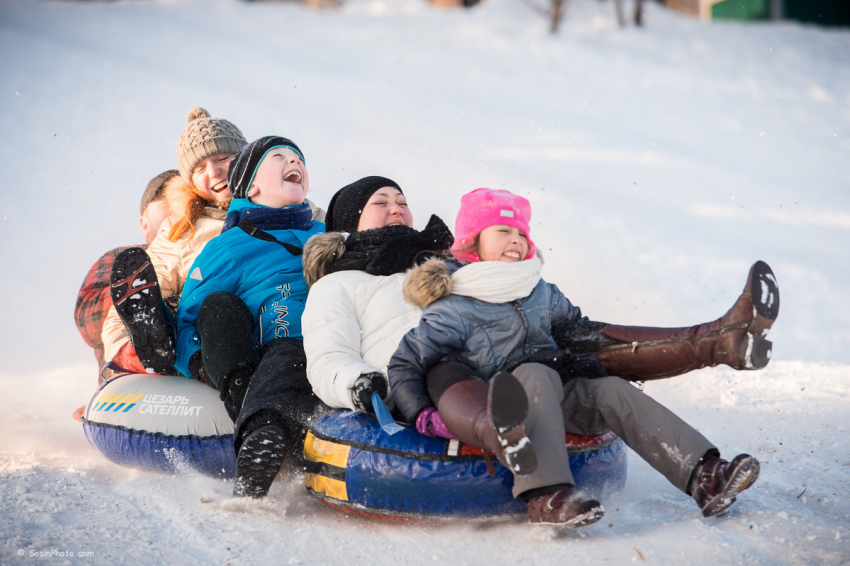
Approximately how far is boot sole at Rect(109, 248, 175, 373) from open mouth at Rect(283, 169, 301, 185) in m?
0.68

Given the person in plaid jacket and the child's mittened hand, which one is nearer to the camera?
the child's mittened hand

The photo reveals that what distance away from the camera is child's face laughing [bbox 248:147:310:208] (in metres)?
2.83

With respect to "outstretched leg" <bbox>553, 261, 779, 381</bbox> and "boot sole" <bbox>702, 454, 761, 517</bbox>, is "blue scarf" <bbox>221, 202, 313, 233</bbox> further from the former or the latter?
"boot sole" <bbox>702, 454, 761, 517</bbox>

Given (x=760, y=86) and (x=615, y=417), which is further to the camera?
(x=760, y=86)

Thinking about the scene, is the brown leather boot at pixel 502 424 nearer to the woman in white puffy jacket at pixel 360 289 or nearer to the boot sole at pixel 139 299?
the woman in white puffy jacket at pixel 360 289

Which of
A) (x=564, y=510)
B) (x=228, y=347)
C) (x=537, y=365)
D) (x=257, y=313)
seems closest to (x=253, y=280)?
(x=257, y=313)

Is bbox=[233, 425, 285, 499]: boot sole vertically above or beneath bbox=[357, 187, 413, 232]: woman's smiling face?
beneath

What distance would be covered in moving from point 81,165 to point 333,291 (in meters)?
5.24

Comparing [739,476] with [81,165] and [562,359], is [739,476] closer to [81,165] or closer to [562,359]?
[562,359]

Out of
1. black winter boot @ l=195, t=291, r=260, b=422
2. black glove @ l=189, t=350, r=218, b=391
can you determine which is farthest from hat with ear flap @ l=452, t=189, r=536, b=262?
black glove @ l=189, t=350, r=218, b=391

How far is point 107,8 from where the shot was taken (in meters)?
Result: 9.86

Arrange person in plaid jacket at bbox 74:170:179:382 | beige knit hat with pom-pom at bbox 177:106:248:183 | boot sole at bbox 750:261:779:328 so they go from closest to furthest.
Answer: boot sole at bbox 750:261:779:328, person in plaid jacket at bbox 74:170:179:382, beige knit hat with pom-pom at bbox 177:106:248:183

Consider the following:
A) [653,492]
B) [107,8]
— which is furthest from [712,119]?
[107,8]

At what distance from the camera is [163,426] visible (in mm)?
2496
